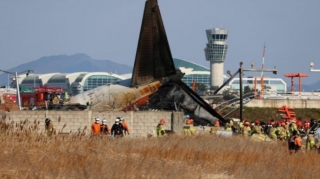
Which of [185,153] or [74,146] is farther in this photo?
[185,153]

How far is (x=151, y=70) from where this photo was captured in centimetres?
5278

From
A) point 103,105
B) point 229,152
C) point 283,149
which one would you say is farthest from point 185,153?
point 103,105

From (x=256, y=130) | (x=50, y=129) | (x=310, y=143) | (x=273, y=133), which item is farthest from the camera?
(x=256, y=130)

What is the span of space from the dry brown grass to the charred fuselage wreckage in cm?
1747

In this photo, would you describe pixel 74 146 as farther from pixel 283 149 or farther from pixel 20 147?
pixel 283 149

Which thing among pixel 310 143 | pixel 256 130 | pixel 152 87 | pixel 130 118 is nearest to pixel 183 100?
pixel 152 87

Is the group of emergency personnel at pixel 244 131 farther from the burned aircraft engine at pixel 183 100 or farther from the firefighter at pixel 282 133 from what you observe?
the burned aircraft engine at pixel 183 100

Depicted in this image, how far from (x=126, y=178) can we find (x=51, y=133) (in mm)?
6339

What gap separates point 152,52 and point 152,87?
7.30ft

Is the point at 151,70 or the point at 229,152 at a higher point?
the point at 151,70

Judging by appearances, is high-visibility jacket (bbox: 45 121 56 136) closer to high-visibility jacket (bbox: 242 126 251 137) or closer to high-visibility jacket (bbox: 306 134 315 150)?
high-visibility jacket (bbox: 306 134 315 150)

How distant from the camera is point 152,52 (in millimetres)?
52938

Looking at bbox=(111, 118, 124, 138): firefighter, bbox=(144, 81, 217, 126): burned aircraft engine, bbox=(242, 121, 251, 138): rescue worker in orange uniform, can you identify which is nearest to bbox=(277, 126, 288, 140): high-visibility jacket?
bbox=(242, 121, 251, 138): rescue worker in orange uniform

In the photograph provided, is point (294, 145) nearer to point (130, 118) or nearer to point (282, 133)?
point (282, 133)
